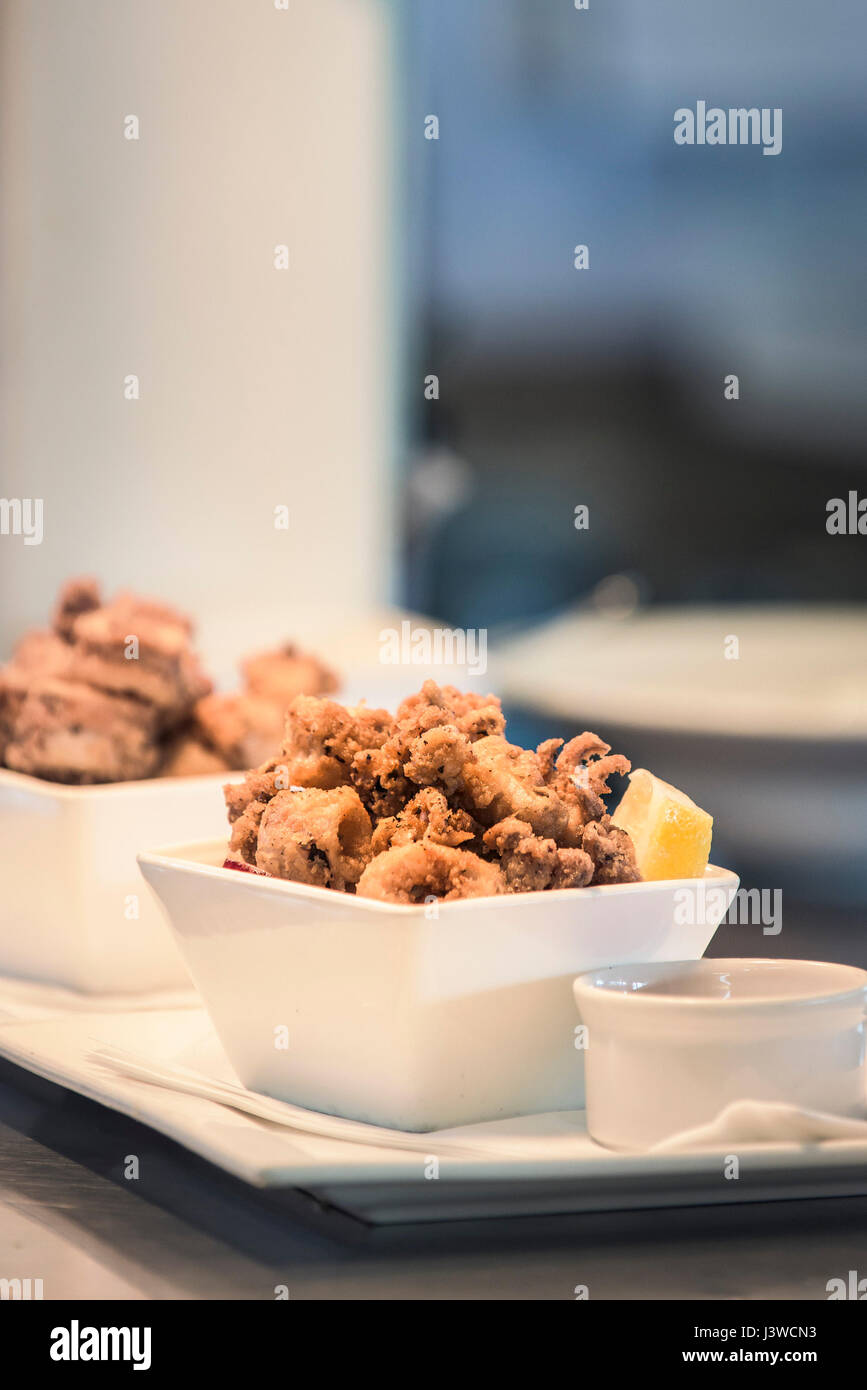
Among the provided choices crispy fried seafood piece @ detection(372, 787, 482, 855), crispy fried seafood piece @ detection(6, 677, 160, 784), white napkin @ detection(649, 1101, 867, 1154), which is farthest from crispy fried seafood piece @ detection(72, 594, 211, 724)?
white napkin @ detection(649, 1101, 867, 1154)

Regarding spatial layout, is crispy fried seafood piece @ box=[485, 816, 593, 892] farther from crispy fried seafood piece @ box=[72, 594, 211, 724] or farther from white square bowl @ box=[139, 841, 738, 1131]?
crispy fried seafood piece @ box=[72, 594, 211, 724]

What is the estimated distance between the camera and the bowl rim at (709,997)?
77cm

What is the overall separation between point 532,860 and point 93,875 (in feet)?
1.64

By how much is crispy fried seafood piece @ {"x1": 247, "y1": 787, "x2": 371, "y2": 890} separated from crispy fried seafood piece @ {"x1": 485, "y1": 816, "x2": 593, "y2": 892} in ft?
0.27

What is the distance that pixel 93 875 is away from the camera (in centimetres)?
125

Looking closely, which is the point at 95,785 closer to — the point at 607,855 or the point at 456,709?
the point at 456,709

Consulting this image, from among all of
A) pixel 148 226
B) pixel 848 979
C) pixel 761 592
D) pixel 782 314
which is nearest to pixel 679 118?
pixel 782 314

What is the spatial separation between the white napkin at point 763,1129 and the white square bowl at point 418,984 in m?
0.13

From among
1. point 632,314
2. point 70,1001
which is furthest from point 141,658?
point 632,314

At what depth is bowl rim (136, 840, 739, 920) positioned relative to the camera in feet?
2.74

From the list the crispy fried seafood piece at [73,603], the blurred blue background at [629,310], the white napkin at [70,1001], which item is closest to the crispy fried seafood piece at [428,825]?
the white napkin at [70,1001]

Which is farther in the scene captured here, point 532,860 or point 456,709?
point 456,709

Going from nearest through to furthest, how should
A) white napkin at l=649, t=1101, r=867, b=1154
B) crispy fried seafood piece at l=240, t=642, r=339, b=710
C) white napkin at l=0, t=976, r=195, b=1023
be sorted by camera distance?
white napkin at l=649, t=1101, r=867, b=1154 < white napkin at l=0, t=976, r=195, b=1023 < crispy fried seafood piece at l=240, t=642, r=339, b=710

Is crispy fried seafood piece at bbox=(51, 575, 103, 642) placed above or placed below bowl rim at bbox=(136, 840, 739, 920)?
above
